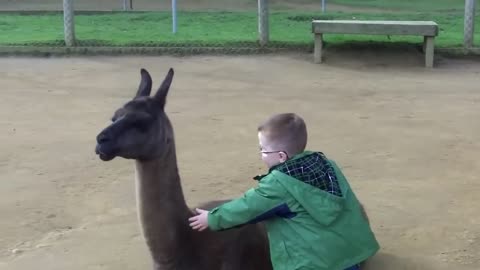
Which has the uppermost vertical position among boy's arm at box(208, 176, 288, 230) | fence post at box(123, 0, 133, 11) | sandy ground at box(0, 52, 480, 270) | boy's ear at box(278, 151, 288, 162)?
boy's ear at box(278, 151, 288, 162)

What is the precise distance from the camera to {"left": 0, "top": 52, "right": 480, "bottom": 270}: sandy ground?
16.6 feet

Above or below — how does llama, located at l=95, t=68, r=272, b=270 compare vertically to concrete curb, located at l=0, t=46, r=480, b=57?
above

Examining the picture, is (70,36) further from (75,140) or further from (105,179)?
(105,179)

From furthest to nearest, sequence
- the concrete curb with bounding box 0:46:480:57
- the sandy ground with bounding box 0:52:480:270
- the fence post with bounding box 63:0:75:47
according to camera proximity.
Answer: the fence post with bounding box 63:0:75:47 < the concrete curb with bounding box 0:46:480:57 < the sandy ground with bounding box 0:52:480:270

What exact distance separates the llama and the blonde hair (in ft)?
1.70

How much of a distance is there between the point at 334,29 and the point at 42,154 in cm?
588

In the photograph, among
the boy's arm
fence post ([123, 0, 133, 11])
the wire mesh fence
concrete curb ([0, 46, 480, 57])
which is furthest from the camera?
fence post ([123, 0, 133, 11])

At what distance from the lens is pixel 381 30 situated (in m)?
11.7

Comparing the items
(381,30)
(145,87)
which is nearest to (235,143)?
(145,87)

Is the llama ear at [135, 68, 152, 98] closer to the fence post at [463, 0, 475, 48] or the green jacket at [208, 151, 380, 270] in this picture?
the green jacket at [208, 151, 380, 270]

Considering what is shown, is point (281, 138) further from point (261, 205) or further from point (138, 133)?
point (138, 133)

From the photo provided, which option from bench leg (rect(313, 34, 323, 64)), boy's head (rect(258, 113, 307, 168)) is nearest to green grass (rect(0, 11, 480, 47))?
bench leg (rect(313, 34, 323, 64))

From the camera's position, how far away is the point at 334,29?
38.8ft

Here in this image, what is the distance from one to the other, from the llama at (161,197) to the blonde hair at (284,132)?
518mm
